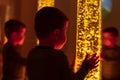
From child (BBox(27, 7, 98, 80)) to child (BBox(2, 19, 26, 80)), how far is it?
24.6 inches

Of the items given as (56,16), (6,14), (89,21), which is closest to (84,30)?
(89,21)

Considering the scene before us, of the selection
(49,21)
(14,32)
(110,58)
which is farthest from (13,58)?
(49,21)

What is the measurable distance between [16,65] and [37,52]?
0.64m

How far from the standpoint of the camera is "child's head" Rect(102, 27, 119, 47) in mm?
1714

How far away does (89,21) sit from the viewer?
2.84 feet

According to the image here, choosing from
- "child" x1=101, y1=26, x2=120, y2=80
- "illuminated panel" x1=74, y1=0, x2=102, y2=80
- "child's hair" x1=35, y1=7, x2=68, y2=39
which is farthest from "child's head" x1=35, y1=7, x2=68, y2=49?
"child" x1=101, y1=26, x2=120, y2=80

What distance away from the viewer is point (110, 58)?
168 cm

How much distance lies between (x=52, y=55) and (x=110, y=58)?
102cm

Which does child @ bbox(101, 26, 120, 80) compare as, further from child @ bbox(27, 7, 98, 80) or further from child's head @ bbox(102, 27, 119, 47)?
child @ bbox(27, 7, 98, 80)

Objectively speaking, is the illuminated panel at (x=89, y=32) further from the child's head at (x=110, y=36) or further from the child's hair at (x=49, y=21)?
the child's head at (x=110, y=36)

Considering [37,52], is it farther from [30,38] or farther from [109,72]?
[30,38]

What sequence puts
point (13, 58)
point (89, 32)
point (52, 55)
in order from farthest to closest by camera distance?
point (13, 58), point (89, 32), point (52, 55)

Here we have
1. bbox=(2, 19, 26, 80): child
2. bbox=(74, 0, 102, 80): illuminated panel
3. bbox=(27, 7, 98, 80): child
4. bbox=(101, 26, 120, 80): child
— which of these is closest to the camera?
bbox=(27, 7, 98, 80): child

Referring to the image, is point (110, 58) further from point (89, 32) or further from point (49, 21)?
point (49, 21)
